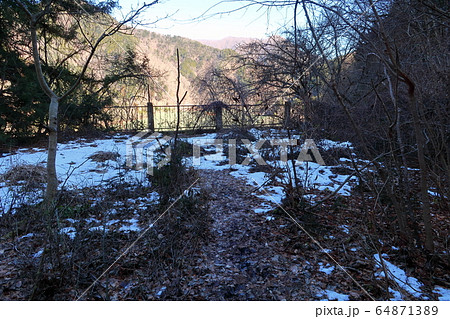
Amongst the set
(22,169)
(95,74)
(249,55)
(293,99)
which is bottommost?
(22,169)

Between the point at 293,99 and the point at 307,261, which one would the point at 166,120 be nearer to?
the point at 293,99

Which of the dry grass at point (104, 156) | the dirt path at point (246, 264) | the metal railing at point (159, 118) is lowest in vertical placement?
the dirt path at point (246, 264)

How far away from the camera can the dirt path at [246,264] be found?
1992 millimetres

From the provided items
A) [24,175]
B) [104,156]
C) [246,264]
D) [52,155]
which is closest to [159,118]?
[104,156]

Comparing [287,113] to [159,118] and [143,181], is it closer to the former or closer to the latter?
[143,181]

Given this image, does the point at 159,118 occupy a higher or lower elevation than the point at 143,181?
higher

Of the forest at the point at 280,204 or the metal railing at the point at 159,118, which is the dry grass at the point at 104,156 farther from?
the metal railing at the point at 159,118

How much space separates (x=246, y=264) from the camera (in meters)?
2.38

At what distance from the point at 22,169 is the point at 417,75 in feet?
19.6

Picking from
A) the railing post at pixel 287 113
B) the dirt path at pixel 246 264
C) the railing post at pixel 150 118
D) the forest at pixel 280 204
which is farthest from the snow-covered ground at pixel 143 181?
the railing post at pixel 150 118

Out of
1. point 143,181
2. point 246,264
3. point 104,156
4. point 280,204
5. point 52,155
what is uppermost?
point 52,155
